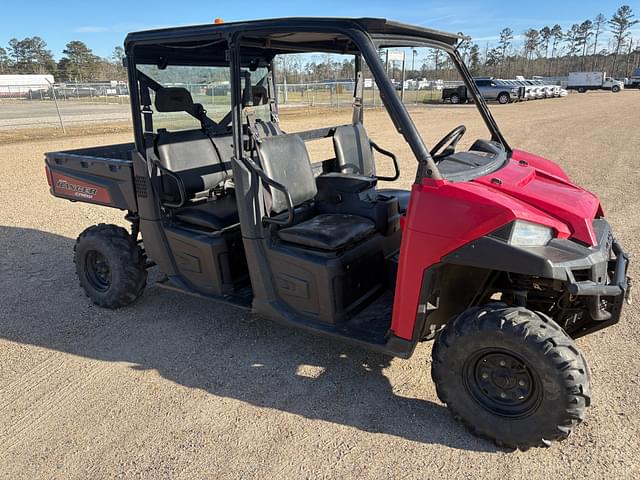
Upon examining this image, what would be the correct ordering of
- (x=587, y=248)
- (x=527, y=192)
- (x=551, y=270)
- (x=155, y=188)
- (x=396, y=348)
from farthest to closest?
(x=155, y=188), (x=396, y=348), (x=527, y=192), (x=587, y=248), (x=551, y=270)

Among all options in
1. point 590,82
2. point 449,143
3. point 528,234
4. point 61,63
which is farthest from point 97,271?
point 61,63

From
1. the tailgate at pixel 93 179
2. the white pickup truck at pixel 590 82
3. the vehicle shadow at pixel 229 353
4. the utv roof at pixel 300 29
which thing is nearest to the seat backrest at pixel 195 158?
the tailgate at pixel 93 179

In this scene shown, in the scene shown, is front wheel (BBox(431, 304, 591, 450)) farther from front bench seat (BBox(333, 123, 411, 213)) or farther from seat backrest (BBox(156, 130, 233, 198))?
seat backrest (BBox(156, 130, 233, 198))

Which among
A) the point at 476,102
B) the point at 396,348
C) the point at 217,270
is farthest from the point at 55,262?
the point at 476,102

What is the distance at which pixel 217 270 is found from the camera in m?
3.80

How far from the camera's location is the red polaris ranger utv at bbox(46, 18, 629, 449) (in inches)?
101

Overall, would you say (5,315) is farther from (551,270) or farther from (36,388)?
(551,270)

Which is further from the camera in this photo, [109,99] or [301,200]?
[109,99]

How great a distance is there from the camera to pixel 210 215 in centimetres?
390

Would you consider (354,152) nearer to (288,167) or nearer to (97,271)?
(288,167)

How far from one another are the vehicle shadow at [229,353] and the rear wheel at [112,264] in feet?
0.46

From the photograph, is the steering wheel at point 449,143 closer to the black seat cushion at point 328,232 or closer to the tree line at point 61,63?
the black seat cushion at point 328,232

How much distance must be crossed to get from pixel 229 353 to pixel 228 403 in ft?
1.97

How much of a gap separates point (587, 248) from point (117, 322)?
3.51 m
